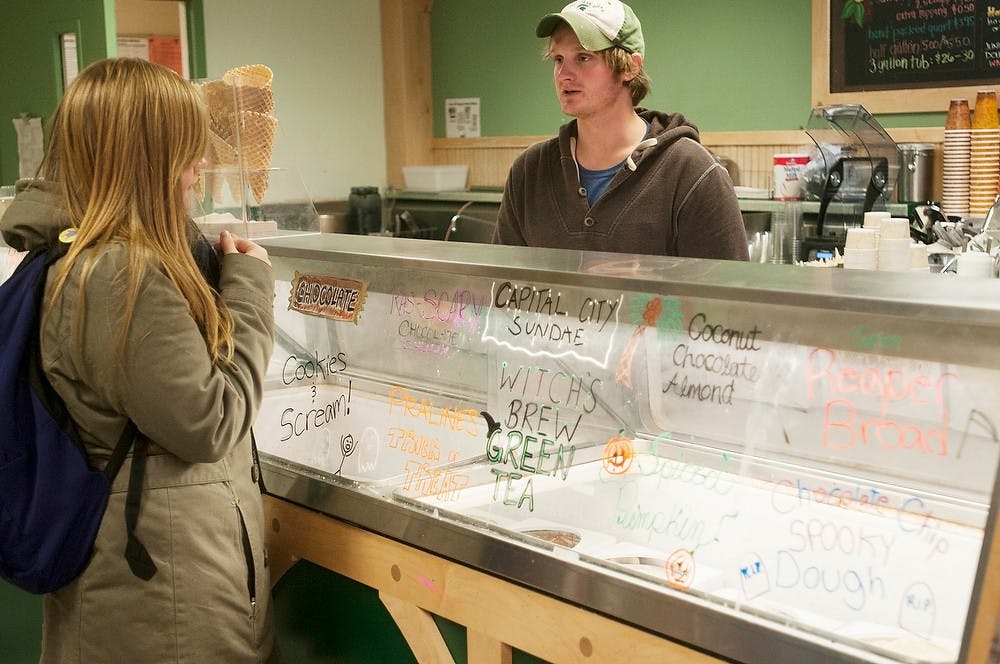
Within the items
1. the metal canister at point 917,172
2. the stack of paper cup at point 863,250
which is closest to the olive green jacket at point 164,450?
the stack of paper cup at point 863,250

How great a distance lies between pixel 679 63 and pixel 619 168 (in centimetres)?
324

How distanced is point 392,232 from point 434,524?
15.9ft

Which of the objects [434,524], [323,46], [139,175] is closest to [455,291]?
[434,524]

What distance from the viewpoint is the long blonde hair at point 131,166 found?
1.61 m

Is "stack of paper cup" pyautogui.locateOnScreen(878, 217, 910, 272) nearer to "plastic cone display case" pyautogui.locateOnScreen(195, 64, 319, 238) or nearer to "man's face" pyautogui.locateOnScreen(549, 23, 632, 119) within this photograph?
"man's face" pyautogui.locateOnScreen(549, 23, 632, 119)

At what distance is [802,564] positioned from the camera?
1402 millimetres

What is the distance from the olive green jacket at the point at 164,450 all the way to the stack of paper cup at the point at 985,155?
3.29m

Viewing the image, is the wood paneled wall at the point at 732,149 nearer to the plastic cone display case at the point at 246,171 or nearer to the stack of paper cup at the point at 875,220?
the stack of paper cup at the point at 875,220

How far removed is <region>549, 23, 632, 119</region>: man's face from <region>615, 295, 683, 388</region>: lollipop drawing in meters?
1.07

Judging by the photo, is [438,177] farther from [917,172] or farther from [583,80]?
[583,80]

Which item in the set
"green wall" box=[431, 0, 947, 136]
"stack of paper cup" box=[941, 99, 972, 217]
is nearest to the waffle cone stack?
"stack of paper cup" box=[941, 99, 972, 217]

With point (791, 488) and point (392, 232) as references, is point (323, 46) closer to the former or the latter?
point (392, 232)

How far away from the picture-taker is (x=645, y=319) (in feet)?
5.34

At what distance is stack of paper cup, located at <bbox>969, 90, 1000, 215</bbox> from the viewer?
417 centimetres
